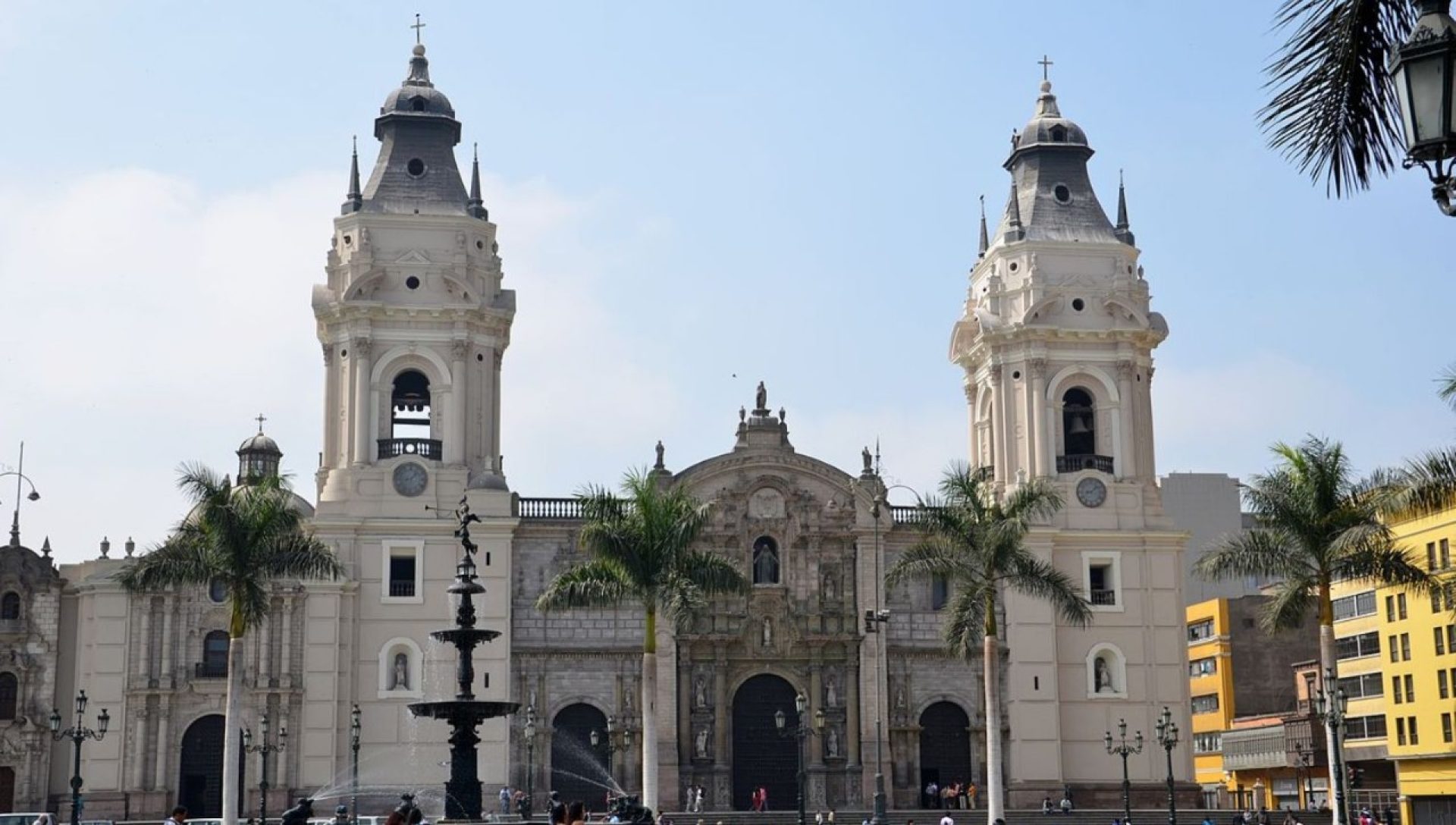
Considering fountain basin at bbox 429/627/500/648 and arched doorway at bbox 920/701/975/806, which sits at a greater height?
fountain basin at bbox 429/627/500/648

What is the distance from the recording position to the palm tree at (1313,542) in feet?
137

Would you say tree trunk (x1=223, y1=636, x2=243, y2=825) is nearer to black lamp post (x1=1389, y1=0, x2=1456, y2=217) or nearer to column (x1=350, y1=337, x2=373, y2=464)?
column (x1=350, y1=337, x2=373, y2=464)

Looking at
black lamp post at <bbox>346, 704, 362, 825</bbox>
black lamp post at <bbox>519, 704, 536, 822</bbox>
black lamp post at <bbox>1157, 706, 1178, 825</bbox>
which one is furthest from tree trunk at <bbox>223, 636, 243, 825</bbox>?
black lamp post at <bbox>1157, 706, 1178, 825</bbox>

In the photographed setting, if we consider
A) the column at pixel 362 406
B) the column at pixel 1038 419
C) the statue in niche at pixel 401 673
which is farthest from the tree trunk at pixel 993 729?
the column at pixel 362 406

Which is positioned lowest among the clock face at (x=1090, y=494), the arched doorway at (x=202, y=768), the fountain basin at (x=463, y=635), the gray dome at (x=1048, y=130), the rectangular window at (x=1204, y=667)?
the arched doorway at (x=202, y=768)

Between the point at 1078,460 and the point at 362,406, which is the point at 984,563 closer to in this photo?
the point at 1078,460

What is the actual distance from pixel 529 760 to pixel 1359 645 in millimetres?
29980

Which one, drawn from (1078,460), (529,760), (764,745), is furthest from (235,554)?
(1078,460)

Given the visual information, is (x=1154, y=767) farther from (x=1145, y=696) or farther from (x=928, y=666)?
(x=928, y=666)

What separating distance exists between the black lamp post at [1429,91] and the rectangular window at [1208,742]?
7443cm

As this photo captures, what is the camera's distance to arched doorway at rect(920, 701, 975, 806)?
61281mm

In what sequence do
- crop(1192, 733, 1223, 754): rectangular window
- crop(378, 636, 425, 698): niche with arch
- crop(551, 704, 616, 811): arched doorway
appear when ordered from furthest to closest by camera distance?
1. crop(1192, 733, 1223, 754): rectangular window
2. crop(378, 636, 425, 698): niche with arch
3. crop(551, 704, 616, 811): arched doorway

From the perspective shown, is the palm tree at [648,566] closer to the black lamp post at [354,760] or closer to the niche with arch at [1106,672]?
the black lamp post at [354,760]

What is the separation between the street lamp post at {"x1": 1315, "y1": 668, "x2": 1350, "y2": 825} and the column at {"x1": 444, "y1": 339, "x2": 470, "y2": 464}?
28818 mm
